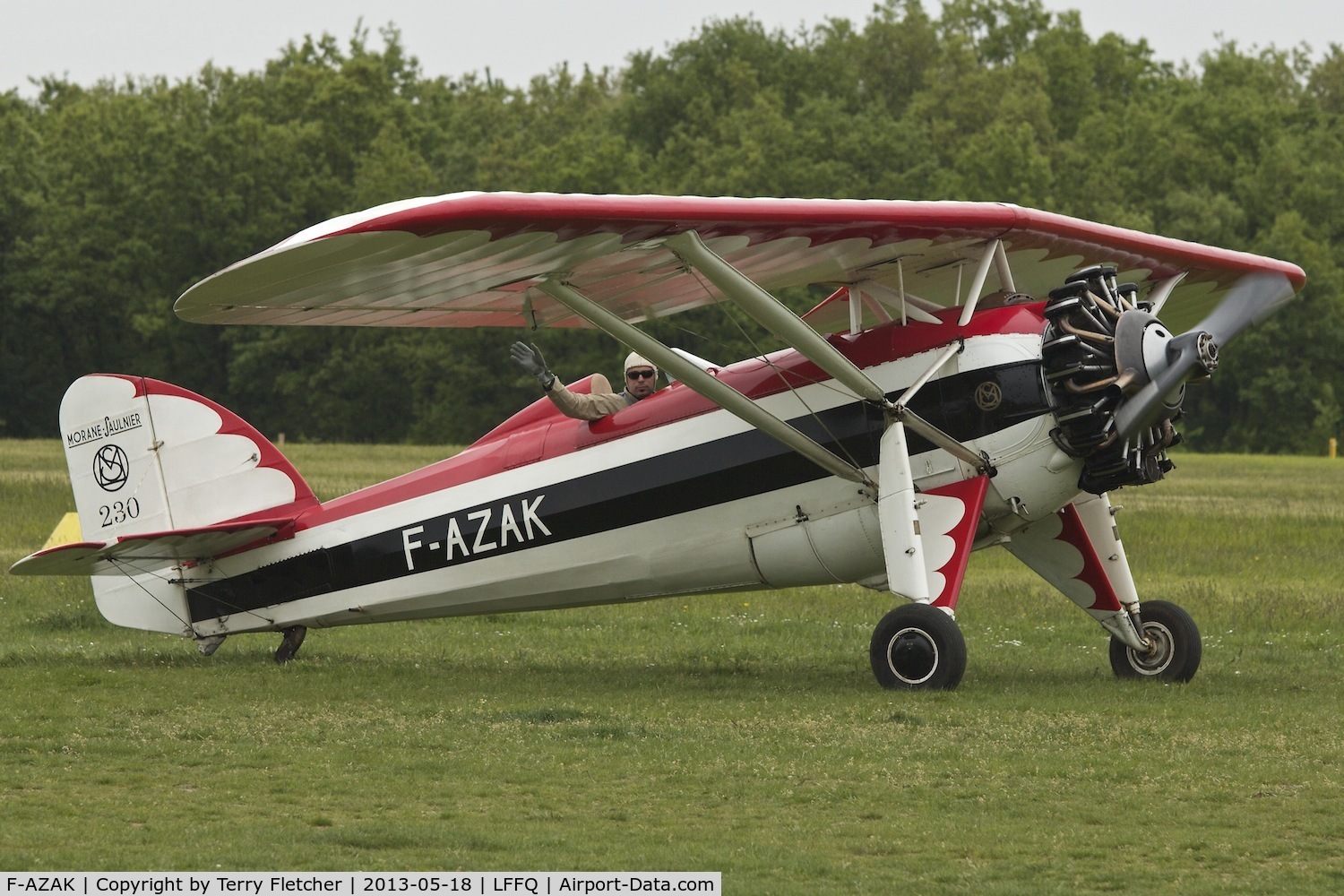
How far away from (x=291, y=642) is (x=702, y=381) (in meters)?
4.32

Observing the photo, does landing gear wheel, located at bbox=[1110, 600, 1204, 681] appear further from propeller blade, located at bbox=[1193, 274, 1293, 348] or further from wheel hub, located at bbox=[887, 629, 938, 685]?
wheel hub, located at bbox=[887, 629, 938, 685]

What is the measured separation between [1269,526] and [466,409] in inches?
2074

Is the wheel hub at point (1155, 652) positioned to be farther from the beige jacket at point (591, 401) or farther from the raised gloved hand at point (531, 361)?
the raised gloved hand at point (531, 361)

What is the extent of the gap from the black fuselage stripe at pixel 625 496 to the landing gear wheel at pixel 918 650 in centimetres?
116

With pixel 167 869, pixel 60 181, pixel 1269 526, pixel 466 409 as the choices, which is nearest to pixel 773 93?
pixel 466 409

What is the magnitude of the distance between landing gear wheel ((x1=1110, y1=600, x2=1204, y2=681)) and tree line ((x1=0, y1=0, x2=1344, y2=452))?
52.9 metres

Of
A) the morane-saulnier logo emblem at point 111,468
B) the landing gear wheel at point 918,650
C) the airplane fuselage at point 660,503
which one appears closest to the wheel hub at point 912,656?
the landing gear wheel at point 918,650

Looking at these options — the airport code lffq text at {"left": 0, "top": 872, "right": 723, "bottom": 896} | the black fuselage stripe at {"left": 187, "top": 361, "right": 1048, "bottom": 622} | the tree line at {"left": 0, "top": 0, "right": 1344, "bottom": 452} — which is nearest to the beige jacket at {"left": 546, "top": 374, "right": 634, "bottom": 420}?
the black fuselage stripe at {"left": 187, "top": 361, "right": 1048, "bottom": 622}

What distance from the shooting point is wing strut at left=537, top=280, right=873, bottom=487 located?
10016 mm

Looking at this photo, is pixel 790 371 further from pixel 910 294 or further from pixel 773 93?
pixel 773 93

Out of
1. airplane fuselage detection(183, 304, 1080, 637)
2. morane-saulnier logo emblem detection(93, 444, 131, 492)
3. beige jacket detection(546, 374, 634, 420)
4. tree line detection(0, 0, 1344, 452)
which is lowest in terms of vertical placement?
airplane fuselage detection(183, 304, 1080, 637)

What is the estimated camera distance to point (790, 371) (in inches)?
446

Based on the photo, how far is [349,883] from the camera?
5.89 meters

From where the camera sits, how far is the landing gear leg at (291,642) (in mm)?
12641
